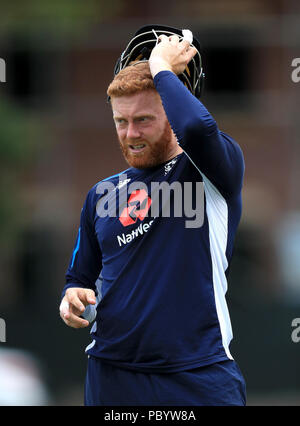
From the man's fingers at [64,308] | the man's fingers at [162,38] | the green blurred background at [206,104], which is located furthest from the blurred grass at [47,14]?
the man's fingers at [64,308]

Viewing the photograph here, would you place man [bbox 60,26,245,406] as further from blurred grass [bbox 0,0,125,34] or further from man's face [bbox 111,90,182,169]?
blurred grass [bbox 0,0,125,34]

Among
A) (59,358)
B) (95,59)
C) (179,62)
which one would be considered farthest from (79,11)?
(179,62)

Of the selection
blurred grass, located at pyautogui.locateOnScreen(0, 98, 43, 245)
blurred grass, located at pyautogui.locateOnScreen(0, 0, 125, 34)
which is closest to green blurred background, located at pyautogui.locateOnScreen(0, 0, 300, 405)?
blurred grass, located at pyautogui.locateOnScreen(0, 98, 43, 245)

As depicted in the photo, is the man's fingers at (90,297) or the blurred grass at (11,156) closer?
the man's fingers at (90,297)

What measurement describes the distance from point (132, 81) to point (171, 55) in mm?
186

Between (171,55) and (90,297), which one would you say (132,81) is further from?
(90,297)

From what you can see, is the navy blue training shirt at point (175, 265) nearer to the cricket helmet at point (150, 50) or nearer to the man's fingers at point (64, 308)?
the man's fingers at point (64, 308)

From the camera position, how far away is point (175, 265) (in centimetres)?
300

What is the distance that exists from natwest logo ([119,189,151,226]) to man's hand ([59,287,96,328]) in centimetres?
32

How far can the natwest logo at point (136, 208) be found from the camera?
10.2 ft

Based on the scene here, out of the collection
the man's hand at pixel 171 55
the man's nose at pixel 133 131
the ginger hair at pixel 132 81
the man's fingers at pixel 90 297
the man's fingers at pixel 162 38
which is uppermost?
the man's fingers at pixel 162 38

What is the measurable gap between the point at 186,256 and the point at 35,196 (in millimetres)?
15214

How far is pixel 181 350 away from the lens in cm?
298

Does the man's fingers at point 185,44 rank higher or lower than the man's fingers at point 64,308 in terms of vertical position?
higher
